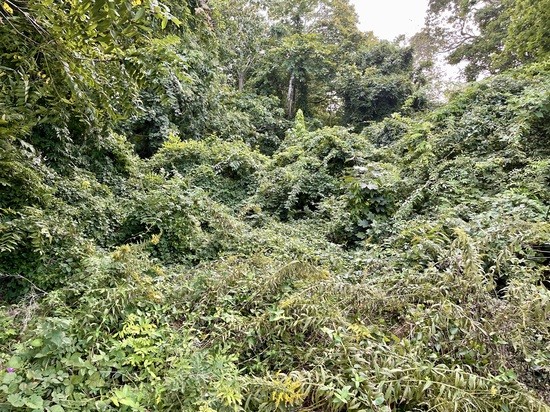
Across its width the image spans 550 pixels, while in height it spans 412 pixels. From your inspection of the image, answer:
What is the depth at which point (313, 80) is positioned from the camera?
15953 millimetres

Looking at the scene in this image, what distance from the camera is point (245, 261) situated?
3039 millimetres

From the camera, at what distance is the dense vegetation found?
5.13 ft

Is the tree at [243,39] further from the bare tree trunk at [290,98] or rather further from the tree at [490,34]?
the tree at [490,34]

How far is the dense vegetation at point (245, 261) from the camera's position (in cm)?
156

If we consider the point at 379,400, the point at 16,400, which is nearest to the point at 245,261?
the point at 379,400

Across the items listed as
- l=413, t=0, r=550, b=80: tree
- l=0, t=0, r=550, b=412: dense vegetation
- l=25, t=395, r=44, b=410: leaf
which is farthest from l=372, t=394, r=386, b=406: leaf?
l=413, t=0, r=550, b=80: tree

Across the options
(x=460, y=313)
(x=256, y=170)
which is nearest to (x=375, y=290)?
(x=460, y=313)

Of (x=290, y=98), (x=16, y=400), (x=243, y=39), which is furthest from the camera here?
(x=290, y=98)

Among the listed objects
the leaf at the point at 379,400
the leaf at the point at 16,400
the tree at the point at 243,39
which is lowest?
the leaf at the point at 16,400

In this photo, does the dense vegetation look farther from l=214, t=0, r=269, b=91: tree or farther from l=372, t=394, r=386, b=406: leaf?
l=214, t=0, r=269, b=91: tree

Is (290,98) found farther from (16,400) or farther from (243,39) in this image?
(16,400)

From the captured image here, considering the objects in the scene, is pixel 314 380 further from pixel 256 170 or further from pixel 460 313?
pixel 256 170

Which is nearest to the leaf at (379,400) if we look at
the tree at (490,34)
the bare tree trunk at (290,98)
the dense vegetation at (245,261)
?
the dense vegetation at (245,261)

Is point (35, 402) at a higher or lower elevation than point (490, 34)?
lower
